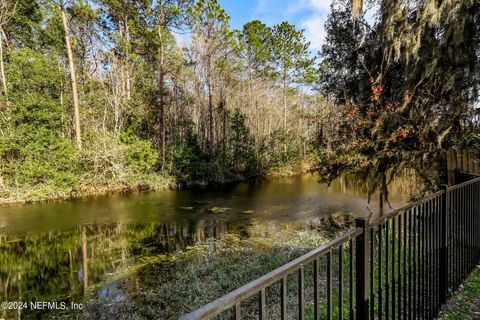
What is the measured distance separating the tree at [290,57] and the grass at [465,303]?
1765cm

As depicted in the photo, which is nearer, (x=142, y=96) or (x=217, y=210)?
(x=217, y=210)

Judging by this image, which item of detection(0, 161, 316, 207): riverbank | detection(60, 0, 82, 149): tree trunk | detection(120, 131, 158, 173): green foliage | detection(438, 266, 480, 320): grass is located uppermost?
detection(60, 0, 82, 149): tree trunk

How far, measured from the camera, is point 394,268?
2223 millimetres

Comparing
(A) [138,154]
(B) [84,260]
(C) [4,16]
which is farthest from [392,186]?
(C) [4,16]

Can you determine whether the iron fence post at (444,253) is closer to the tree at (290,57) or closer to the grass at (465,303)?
the grass at (465,303)

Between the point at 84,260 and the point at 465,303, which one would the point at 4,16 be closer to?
the point at 84,260

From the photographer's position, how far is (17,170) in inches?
436

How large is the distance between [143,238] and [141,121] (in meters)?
9.80

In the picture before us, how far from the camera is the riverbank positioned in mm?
10562

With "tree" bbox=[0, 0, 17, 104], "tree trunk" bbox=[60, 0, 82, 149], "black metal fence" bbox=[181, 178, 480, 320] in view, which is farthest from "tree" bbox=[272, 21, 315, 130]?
"black metal fence" bbox=[181, 178, 480, 320]

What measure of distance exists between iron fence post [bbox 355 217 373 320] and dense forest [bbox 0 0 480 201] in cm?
454

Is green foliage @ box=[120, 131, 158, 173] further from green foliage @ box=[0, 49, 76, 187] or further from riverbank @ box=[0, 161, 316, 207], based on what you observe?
green foliage @ box=[0, 49, 76, 187]

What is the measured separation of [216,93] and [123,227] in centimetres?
1205

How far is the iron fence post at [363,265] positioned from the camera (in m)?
1.60
